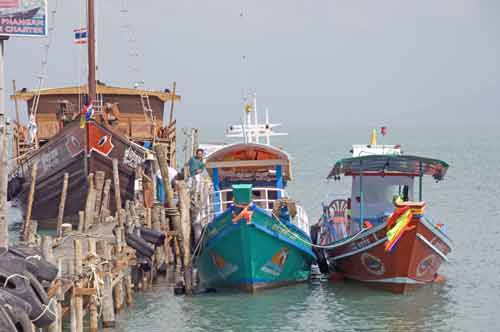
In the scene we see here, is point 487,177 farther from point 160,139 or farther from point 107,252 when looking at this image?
point 107,252

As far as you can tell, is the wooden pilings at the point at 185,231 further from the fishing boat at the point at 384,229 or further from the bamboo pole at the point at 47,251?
the bamboo pole at the point at 47,251

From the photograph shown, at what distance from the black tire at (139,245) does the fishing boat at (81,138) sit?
7.30m

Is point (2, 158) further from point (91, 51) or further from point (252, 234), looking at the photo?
point (91, 51)

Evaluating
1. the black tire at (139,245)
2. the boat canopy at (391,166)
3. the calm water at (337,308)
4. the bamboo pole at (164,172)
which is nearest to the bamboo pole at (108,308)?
the calm water at (337,308)

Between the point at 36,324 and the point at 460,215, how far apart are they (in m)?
31.2

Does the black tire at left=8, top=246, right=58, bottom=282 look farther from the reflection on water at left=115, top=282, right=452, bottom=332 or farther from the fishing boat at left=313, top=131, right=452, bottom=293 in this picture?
the fishing boat at left=313, top=131, right=452, bottom=293

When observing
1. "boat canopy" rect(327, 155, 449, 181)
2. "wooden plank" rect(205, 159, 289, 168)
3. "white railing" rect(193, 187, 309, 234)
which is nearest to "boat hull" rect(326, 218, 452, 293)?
"white railing" rect(193, 187, 309, 234)

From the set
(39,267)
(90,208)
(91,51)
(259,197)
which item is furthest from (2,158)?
(91,51)

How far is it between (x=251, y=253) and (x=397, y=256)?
10.6 feet

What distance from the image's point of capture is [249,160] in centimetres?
2603

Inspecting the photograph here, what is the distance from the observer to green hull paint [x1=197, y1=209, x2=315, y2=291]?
22.8 meters

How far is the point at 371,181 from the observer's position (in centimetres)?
2605

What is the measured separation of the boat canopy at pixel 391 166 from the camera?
24500 millimetres

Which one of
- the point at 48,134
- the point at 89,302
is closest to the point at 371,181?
the point at 89,302
